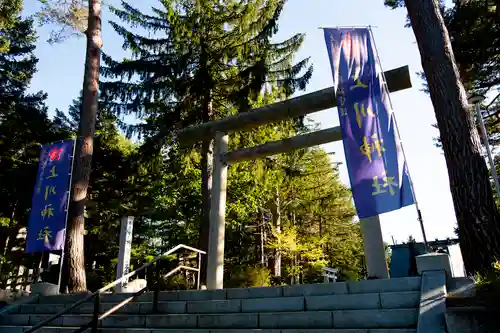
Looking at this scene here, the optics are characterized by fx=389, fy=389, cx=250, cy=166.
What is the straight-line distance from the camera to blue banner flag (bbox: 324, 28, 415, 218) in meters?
5.76

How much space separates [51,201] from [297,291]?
6.62 meters

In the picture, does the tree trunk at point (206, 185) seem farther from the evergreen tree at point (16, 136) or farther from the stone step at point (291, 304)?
the evergreen tree at point (16, 136)

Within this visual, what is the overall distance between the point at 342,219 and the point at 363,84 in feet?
77.1

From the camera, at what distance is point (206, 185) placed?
42.9 ft

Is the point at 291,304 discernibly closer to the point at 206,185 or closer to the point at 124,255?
the point at 124,255

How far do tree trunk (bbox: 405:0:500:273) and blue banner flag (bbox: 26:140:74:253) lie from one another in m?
8.06

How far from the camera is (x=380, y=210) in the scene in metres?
5.66

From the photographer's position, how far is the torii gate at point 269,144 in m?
7.28

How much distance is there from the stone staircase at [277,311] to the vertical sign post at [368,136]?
50.4 inches

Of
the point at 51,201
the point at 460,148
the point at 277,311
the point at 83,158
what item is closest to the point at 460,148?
the point at 460,148

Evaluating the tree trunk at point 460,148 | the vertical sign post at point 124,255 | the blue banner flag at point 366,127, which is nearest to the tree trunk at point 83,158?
the vertical sign post at point 124,255

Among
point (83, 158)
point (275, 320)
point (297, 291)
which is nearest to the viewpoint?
point (275, 320)

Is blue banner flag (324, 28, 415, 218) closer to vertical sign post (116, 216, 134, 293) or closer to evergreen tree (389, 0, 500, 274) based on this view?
evergreen tree (389, 0, 500, 274)

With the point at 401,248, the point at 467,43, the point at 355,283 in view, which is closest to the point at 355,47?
the point at 355,283
